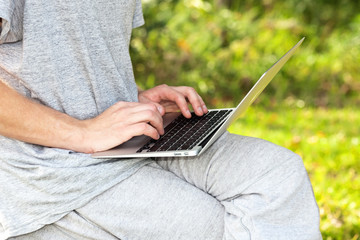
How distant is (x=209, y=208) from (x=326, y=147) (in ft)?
8.52

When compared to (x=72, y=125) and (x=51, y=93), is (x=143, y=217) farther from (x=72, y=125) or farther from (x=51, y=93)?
(x=51, y=93)

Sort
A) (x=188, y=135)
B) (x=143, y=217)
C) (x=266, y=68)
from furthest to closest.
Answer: (x=266, y=68) < (x=188, y=135) < (x=143, y=217)

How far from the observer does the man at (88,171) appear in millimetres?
1579

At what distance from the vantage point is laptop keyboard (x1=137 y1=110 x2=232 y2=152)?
1.69 meters

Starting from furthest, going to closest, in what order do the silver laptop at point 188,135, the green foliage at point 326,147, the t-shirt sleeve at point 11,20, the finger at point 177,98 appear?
the green foliage at point 326,147 → the finger at point 177,98 → the silver laptop at point 188,135 → the t-shirt sleeve at point 11,20

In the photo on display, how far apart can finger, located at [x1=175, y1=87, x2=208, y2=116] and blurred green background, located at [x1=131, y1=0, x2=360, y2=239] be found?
5.93 feet

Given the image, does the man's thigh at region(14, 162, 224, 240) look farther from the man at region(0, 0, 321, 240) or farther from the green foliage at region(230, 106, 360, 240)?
the green foliage at region(230, 106, 360, 240)

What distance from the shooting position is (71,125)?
5.43ft

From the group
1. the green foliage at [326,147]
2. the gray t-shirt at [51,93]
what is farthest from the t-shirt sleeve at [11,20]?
the green foliage at [326,147]

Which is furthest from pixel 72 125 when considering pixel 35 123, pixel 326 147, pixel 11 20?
pixel 326 147

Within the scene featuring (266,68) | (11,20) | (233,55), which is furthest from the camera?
(233,55)

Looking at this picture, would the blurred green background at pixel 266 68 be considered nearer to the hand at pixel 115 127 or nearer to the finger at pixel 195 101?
the finger at pixel 195 101

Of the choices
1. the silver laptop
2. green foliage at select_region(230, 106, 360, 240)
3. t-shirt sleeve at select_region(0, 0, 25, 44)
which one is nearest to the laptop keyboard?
the silver laptop

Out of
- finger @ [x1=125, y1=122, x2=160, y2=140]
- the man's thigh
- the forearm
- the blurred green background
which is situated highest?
the forearm
